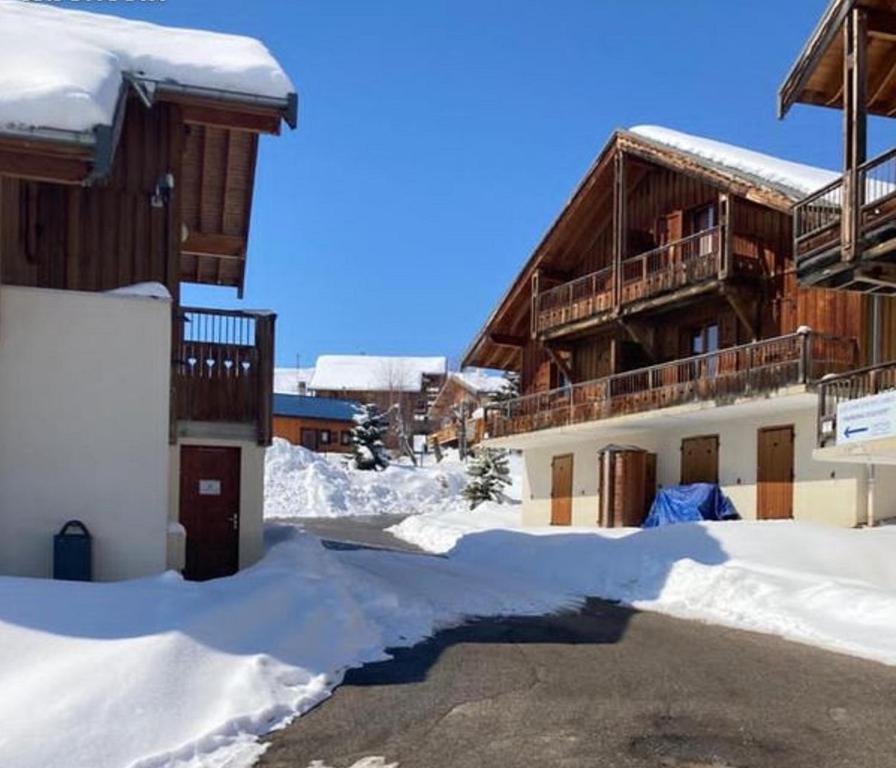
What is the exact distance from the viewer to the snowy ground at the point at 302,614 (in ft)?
20.4

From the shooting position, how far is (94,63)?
1061cm

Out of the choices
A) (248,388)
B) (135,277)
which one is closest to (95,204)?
(135,277)

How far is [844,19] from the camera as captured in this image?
1638 cm

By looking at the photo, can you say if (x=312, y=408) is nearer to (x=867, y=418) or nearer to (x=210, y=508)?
(x=867, y=418)

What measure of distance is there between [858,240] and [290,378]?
9524 centimetres

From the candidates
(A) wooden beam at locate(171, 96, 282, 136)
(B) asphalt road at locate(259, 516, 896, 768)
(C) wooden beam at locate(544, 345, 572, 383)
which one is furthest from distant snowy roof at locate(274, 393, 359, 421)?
(B) asphalt road at locate(259, 516, 896, 768)

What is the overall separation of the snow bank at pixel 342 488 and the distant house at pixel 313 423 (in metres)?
12.5

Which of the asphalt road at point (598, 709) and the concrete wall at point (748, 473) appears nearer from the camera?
the asphalt road at point (598, 709)

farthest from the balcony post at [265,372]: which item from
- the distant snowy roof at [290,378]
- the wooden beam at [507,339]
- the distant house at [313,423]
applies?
the distant snowy roof at [290,378]

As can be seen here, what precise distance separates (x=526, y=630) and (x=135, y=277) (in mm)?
6419

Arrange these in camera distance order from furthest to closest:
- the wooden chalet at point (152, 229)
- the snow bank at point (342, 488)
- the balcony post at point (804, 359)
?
the snow bank at point (342, 488) → the balcony post at point (804, 359) → the wooden chalet at point (152, 229)

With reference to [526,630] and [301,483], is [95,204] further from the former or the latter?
[301,483]

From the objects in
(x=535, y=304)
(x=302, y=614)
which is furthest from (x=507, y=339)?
(x=302, y=614)

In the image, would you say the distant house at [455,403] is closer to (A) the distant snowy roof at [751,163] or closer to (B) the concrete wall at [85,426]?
(A) the distant snowy roof at [751,163]
